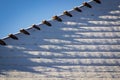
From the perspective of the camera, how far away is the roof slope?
9.94 metres

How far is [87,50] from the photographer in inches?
404

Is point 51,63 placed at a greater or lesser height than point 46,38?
lesser

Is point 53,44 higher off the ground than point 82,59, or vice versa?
point 53,44

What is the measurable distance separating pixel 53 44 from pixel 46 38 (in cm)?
40

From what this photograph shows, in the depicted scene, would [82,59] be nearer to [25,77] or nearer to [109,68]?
[109,68]

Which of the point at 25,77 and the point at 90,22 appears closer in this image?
the point at 25,77

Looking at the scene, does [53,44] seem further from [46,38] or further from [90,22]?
[90,22]

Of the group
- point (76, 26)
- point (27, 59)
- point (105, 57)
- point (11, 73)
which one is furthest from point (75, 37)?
point (11, 73)

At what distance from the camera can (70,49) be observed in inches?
406

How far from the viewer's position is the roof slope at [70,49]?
994cm

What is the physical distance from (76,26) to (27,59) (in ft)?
7.80

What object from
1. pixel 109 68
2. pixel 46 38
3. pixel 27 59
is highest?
pixel 46 38

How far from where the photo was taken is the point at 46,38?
34.8ft

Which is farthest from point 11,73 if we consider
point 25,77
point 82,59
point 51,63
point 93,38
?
point 93,38
